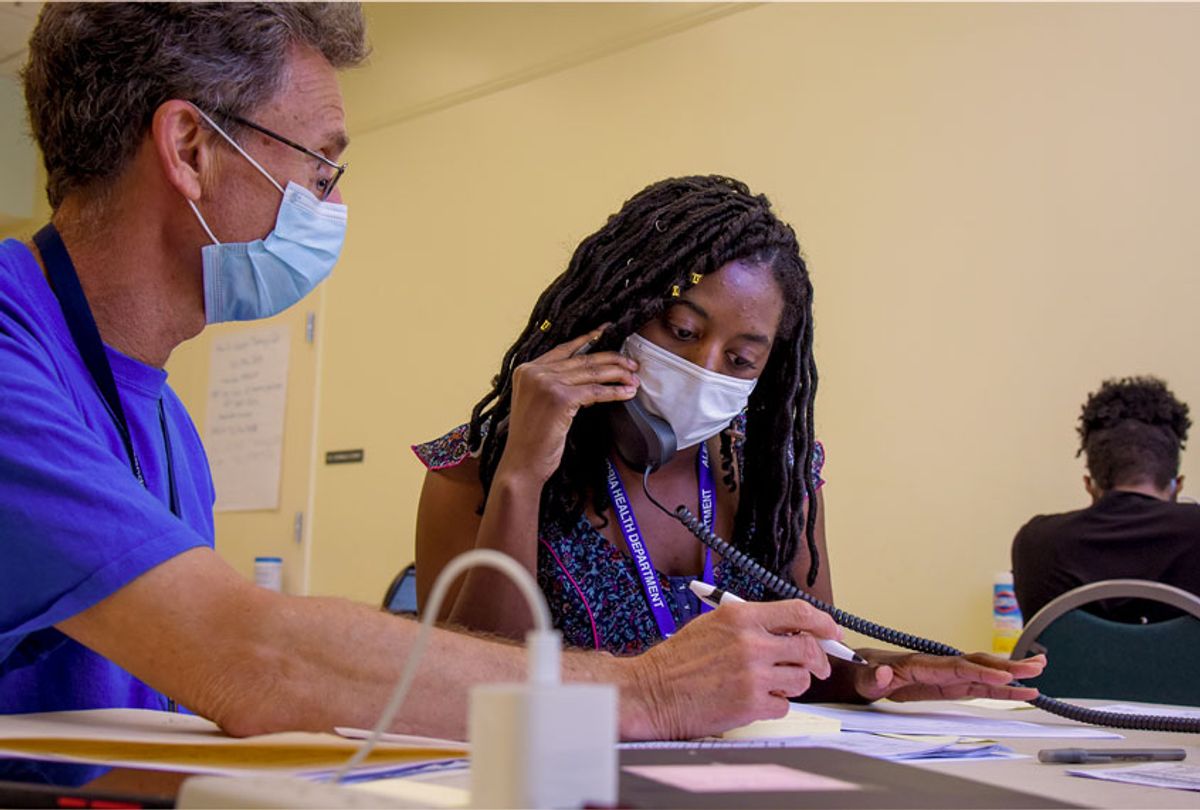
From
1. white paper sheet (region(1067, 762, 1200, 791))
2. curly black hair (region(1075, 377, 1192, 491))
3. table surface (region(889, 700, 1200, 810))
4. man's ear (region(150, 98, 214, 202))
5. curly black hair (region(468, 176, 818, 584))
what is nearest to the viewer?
table surface (region(889, 700, 1200, 810))

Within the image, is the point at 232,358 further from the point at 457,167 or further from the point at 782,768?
the point at 782,768

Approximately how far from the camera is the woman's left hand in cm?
138

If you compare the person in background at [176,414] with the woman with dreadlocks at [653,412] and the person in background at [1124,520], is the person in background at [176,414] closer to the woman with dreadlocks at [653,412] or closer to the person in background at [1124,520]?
the woman with dreadlocks at [653,412]

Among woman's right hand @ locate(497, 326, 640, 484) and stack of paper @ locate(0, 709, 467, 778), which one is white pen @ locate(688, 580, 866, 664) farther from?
stack of paper @ locate(0, 709, 467, 778)

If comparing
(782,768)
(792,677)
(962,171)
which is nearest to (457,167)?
(962,171)

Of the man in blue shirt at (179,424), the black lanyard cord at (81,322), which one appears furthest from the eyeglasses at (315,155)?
the black lanyard cord at (81,322)

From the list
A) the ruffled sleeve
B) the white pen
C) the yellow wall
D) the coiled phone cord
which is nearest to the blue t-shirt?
the white pen

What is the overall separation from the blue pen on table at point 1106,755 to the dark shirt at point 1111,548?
1.55m

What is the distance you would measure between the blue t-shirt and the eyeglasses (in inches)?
11.5

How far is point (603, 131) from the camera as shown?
432cm

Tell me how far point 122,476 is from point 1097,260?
2968 millimetres

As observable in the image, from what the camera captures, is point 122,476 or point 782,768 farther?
point 122,476

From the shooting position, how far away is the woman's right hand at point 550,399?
1566 millimetres

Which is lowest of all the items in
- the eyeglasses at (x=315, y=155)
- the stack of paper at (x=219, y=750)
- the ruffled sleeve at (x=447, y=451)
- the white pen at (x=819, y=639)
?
the stack of paper at (x=219, y=750)
